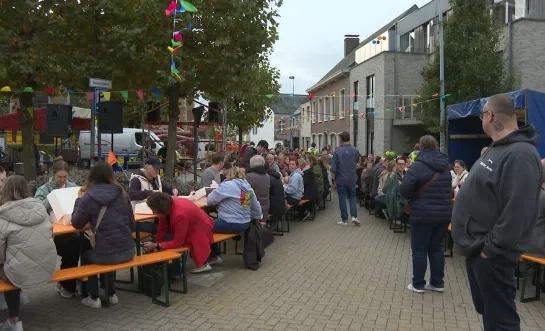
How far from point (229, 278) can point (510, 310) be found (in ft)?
13.1

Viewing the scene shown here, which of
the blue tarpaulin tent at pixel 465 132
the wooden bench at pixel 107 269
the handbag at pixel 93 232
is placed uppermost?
the blue tarpaulin tent at pixel 465 132

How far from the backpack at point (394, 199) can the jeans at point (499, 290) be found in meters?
5.87

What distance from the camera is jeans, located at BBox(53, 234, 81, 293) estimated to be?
18.2 ft

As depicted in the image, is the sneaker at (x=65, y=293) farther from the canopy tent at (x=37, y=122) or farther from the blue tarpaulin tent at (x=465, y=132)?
the canopy tent at (x=37, y=122)

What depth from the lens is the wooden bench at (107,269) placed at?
15.2 ft

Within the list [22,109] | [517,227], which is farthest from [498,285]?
[22,109]

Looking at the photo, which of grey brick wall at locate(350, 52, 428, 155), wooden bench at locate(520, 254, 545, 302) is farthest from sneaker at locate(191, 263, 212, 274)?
grey brick wall at locate(350, 52, 428, 155)

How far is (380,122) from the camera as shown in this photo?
2595 cm

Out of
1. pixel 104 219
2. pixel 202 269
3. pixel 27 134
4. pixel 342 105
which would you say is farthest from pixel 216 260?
pixel 342 105

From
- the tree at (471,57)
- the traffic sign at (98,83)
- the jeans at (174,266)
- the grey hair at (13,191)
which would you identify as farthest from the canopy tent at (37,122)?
the tree at (471,57)

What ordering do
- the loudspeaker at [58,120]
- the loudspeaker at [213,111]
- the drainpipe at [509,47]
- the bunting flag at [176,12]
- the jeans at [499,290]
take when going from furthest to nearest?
the drainpipe at [509,47] < the loudspeaker at [213,111] < the loudspeaker at [58,120] < the bunting flag at [176,12] < the jeans at [499,290]

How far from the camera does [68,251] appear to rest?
219 inches

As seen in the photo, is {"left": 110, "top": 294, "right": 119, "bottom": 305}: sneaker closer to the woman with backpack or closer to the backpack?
the woman with backpack

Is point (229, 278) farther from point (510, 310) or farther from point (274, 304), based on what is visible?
point (510, 310)
